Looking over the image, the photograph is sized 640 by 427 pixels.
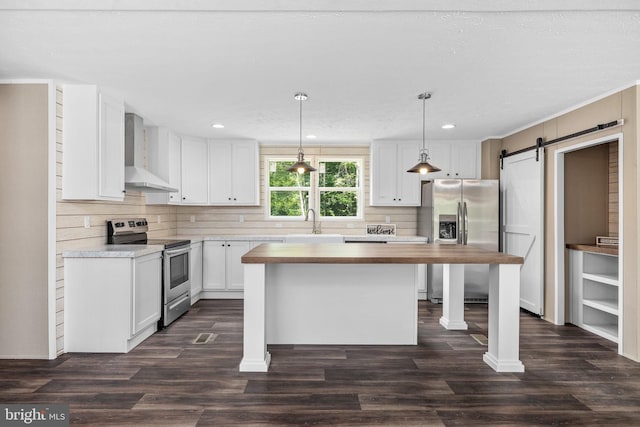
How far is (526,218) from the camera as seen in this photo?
4.63 metres

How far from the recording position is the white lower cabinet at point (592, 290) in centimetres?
391

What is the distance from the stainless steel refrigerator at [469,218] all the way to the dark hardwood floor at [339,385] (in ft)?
4.86

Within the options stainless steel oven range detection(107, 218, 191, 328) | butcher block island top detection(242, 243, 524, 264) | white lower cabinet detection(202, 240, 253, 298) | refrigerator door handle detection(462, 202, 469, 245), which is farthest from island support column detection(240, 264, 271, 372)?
refrigerator door handle detection(462, 202, 469, 245)

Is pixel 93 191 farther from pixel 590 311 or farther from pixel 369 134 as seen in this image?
pixel 590 311

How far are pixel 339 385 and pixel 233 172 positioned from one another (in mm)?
3780

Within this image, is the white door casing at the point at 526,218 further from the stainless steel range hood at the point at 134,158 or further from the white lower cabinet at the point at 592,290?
the stainless steel range hood at the point at 134,158

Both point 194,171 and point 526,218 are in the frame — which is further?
point 194,171

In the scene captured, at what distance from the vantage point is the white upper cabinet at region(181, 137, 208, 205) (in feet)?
17.5

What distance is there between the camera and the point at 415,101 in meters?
3.68

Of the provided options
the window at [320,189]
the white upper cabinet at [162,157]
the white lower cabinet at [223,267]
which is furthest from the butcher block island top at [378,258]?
the window at [320,189]

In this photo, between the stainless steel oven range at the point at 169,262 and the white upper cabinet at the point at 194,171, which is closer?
the stainless steel oven range at the point at 169,262

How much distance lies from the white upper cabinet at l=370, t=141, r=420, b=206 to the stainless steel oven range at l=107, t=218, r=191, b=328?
291cm

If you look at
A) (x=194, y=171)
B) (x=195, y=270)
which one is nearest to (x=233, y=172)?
(x=194, y=171)

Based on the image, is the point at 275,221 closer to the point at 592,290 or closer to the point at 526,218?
the point at 526,218
